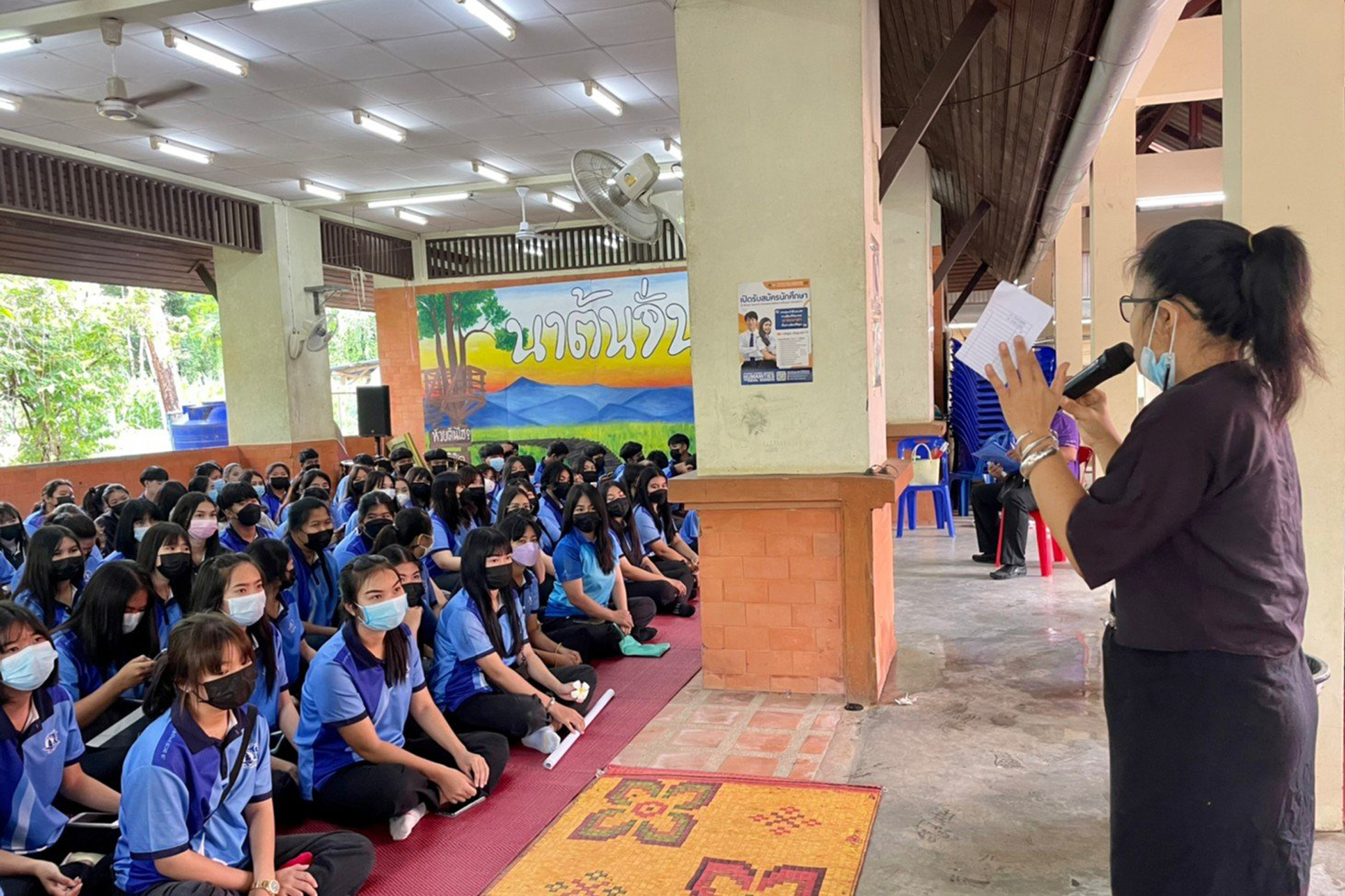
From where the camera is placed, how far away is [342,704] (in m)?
3.18

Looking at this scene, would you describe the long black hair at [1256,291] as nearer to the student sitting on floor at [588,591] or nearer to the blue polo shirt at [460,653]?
the blue polo shirt at [460,653]

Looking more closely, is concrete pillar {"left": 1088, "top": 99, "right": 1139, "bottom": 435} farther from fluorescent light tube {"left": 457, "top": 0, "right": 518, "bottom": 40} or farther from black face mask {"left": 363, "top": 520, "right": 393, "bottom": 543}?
black face mask {"left": 363, "top": 520, "right": 393, "bottom": 543}

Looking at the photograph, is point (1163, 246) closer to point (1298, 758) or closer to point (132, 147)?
point (1298, 758)

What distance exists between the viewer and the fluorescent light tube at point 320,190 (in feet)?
36.0

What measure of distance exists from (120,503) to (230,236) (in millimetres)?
5605

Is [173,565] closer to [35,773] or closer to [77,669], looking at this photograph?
[77,669]

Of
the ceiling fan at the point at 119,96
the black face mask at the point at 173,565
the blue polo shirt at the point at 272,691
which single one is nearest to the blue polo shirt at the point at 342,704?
the blue polo shirt at the point at 272,691

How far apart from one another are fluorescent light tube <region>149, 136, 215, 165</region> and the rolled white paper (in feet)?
24.4

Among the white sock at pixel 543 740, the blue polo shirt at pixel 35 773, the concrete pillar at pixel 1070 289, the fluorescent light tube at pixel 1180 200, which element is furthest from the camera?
the concrete pillar at pixel 1070 289

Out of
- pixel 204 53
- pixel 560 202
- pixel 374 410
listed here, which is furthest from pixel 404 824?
pixel 374 410

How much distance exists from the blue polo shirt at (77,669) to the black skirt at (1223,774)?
3408mm

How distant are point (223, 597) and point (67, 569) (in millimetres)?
1260

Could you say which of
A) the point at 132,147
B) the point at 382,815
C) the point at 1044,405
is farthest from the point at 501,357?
the point at 1044,405

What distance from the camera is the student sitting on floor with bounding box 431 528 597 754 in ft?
12.8
